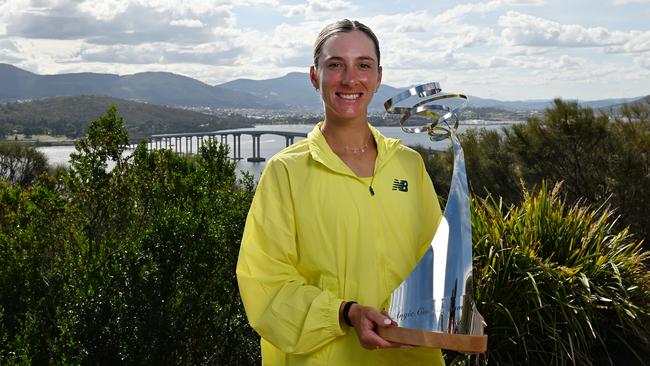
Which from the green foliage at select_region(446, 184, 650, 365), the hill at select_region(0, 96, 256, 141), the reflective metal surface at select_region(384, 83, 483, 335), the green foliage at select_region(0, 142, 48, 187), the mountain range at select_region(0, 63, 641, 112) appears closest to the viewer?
the reflective metal surface at select_region(384, 83, 483, 335)

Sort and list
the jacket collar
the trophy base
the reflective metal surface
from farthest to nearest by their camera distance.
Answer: the jacket collar, the reflective metal surface, the trophy base

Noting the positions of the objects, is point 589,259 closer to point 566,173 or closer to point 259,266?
point 259,266

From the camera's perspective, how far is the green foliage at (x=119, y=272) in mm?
3449

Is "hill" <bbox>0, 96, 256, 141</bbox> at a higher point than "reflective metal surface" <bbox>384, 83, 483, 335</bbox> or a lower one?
lower

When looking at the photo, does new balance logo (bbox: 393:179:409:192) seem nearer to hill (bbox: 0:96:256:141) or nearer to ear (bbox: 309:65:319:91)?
ear (bbox: 309:65:319:91)

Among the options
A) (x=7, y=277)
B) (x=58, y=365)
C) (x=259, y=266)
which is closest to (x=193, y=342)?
(x=58, y=365)

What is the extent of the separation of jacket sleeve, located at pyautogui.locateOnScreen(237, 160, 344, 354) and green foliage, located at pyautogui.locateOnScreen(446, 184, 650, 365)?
2531 mm

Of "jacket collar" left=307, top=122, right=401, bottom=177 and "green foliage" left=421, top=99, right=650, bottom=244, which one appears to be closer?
"jacket collar" left=307, top=122, right=401, bottom=177

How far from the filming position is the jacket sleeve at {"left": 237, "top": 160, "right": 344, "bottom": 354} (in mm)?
1647

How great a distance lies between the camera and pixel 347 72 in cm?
178

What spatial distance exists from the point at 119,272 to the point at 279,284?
210 cm

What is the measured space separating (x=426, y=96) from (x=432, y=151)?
14805 millimetres

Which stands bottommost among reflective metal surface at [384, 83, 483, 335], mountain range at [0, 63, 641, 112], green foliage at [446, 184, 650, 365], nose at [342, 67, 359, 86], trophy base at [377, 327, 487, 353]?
green foliage at [446, 184, 650, 365]

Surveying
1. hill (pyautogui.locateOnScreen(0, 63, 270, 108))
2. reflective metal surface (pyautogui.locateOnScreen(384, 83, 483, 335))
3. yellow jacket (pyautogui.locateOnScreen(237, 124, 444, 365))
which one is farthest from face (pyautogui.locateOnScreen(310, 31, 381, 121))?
hill (pyautogui.locateOnScreen(0, 63, 270, 108))
